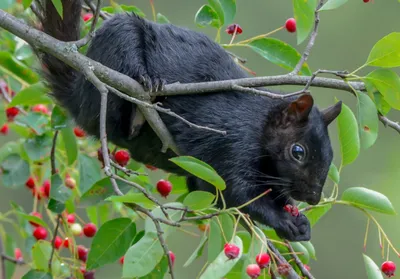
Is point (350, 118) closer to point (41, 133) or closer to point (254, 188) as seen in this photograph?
point (254, 188)

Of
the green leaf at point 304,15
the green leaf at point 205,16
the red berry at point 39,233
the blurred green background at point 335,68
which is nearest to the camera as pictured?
the green leaf at point 304,15

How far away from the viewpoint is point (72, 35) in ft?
10.2

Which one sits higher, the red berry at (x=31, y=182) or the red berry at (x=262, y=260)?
the red berry at (x=262, y=260)

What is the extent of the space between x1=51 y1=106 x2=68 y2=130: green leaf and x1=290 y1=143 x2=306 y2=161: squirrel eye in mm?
867

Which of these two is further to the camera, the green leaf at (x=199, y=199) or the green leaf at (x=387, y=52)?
the green leaf at (x=387, y=52)

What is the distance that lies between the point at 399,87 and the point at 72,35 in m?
1.34

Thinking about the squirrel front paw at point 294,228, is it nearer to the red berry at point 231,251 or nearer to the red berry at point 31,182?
the red berry at point 231,251

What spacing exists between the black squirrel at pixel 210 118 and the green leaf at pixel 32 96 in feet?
0.29

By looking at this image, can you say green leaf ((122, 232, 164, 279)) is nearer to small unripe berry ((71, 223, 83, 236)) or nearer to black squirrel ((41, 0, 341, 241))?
black squirrel ((41, 0, 341, 241))

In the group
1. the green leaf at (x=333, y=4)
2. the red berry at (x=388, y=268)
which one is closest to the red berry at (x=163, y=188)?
the red berry at (x=388, y=268)

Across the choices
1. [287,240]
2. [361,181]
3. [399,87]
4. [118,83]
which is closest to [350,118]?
[399,87]

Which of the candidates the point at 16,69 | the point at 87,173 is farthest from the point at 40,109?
the point at 87,173

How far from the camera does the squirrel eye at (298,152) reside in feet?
9.13

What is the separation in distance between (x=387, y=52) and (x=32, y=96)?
1341 mm
